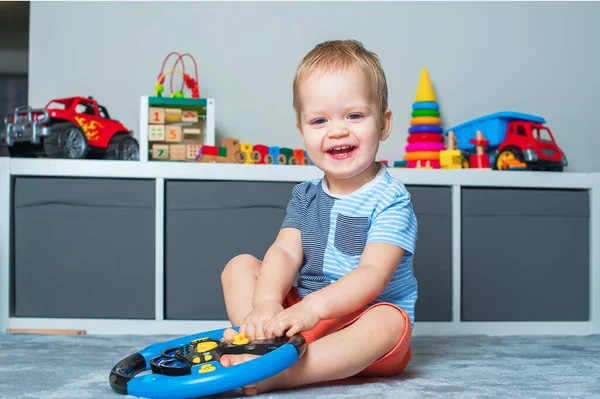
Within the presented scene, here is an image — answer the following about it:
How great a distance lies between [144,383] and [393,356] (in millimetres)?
342

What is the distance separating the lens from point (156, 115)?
5.41 ft

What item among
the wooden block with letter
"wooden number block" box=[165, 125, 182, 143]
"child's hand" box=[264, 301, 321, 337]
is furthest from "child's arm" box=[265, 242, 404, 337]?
"wooden number block" box=[165, 125, 182, 143]

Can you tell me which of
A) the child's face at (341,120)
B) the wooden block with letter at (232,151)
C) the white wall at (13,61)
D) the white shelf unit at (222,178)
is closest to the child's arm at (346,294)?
the child's face at (341,120)

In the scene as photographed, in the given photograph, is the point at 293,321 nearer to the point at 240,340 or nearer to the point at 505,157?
the point at 240,340

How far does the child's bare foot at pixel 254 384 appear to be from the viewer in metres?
0.76

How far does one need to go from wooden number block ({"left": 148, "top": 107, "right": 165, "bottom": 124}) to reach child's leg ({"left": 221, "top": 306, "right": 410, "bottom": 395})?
961mm

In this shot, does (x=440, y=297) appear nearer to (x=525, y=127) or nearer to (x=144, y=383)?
(x=525, y=127)

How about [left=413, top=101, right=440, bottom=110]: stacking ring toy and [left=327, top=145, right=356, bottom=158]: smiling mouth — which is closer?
[left=327, top=145, right=356, bottom=158]: smiling mouth

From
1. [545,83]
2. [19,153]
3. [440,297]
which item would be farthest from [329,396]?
[545,83]

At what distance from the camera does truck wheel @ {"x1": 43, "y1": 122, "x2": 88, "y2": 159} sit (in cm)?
156

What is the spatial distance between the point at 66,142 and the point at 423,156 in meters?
0.94

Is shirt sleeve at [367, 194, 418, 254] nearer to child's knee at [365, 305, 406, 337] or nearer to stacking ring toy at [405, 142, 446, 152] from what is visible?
child's knee at [365, 305, 406, 337]

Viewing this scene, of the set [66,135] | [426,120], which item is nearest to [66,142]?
[66,135]

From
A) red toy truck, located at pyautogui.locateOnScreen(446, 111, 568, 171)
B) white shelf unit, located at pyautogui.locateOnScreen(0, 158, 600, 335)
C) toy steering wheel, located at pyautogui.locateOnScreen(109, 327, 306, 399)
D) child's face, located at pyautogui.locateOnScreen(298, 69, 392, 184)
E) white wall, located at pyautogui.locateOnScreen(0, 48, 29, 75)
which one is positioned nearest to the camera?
toy steering wheel, located at pyautogui.locateOnScreen(109, 327, 306, 399)
